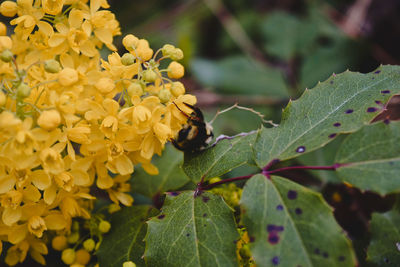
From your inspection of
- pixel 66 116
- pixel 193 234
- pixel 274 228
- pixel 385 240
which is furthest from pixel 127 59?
pixel 385 240

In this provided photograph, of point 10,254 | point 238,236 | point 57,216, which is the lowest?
point 10,254

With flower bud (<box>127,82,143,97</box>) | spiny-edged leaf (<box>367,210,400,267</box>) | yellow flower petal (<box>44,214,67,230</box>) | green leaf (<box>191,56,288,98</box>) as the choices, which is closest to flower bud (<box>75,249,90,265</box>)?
yellow flower petal (<box>44,214,67,230</box>)

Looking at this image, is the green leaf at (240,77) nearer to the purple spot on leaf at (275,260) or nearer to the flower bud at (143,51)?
the flower bud at (143,51)

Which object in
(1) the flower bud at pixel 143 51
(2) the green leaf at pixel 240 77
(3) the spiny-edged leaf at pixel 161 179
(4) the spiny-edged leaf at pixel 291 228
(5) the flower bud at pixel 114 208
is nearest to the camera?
(4) the spiny-edged leaf at pixel 291 228

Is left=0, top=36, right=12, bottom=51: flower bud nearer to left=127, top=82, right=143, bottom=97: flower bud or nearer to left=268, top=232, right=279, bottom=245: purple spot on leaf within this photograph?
left=127, top=82, right=143, bottom=97: flower bud

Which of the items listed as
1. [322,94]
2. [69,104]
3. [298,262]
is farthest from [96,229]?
[322,94]

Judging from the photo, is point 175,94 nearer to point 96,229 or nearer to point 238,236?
point 238,236

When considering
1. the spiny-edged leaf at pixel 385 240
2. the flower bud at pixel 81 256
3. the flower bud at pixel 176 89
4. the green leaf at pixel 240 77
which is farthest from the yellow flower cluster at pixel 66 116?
the green leaf at pixel 240 77
